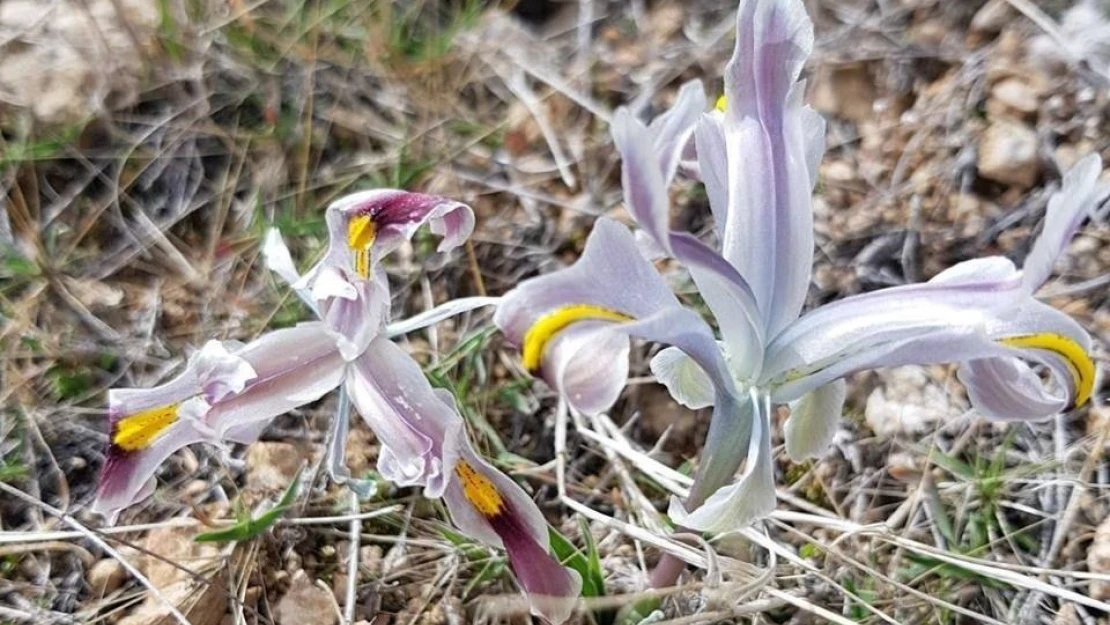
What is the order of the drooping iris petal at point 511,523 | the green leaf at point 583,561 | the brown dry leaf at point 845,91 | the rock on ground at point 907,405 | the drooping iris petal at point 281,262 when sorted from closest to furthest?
the drooping iris petal at point 511,523 < the drooping iris petal at point 281,262 < the green leaf at point 583,561 < the rock on ground at point 907,405 < the brown dry leaf at point 845,91

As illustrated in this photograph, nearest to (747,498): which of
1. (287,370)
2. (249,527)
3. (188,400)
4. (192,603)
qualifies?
(287,370)

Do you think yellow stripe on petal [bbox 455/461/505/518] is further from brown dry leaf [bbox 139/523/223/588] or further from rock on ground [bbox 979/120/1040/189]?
rock on ground [bbox 979/120/1040/189]

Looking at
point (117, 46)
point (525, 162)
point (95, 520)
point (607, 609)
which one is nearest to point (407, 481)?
point (607, 609)

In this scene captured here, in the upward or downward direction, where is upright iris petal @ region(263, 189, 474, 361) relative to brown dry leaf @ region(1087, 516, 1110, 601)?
upward

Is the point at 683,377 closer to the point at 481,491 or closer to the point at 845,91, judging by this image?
the point at 481,491

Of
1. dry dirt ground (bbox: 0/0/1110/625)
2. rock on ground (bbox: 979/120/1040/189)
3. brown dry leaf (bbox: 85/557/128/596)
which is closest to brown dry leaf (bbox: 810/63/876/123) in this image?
dry dirt ground (bbox: 0/0/1110/625)

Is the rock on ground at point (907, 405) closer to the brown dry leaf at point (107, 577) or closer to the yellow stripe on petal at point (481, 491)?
the yellow stripe on petal at point (481, 491)

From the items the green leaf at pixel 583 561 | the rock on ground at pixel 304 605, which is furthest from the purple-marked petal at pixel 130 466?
the green leaf at pixel 583 561
